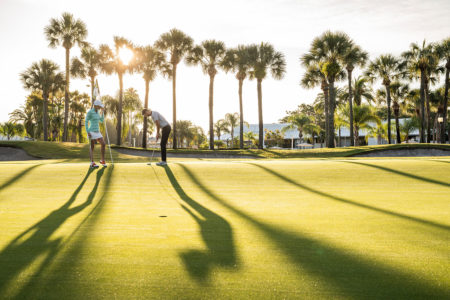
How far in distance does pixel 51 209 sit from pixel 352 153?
26.5 meters

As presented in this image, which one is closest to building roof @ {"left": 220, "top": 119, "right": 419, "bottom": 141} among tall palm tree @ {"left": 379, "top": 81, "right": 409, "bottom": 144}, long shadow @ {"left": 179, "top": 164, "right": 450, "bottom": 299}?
tall palm tree @ {"left": 379, "top": 81, "right": 409, "bottom": 144}

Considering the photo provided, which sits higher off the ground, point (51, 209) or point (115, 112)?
point (115, 112)

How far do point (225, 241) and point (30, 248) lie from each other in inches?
87.1

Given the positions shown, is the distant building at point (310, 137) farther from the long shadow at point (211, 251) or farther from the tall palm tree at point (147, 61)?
the long shadow at point (211, 251)

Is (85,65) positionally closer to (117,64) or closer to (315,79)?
(117,64)

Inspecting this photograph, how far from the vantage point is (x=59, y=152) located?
25906 mm

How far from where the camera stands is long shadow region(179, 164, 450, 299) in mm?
2426

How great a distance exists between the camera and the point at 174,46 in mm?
39031

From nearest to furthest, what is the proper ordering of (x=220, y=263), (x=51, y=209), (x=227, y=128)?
(x=220, y=263), (x=51, y=209), (x=227, y=128)

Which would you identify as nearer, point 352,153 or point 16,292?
point 16,292

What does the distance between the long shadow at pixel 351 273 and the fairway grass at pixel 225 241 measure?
0.01 m

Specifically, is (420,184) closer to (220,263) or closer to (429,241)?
(429,241)

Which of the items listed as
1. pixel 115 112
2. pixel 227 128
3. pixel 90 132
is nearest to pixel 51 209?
pixel 90 132

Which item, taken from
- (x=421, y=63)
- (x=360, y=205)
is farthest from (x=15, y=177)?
(x=421, y=63)
